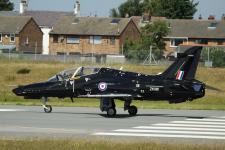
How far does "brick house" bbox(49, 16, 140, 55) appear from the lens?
98438mm

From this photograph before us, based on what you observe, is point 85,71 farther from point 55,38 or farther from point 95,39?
point 55,38

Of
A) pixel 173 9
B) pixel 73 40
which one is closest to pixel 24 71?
pixel 73 40

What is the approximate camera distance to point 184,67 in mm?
28141

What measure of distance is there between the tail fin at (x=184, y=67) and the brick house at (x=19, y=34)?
233 feet

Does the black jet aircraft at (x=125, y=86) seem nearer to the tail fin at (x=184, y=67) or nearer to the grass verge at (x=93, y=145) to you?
the tail fin at (x=184, y=67)

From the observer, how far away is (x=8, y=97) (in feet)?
140

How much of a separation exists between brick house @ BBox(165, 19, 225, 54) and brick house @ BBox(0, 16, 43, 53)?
19867 millimetres

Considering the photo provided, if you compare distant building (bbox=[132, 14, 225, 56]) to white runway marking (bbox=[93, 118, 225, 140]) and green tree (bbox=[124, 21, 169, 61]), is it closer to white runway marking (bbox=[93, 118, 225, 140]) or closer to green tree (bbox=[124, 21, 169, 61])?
green tree (bbox=[124, 21, 169, 61])

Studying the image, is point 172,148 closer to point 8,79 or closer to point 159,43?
point 8,79

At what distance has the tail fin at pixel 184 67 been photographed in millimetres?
28031

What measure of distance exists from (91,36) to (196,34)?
15.1 metres

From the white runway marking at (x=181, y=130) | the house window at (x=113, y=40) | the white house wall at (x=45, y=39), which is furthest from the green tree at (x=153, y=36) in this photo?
the white runway marking at (x=181, y=130)

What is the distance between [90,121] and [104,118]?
5.52 ft

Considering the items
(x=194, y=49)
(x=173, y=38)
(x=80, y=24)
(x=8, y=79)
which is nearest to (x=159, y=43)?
(x=173, y=38)
